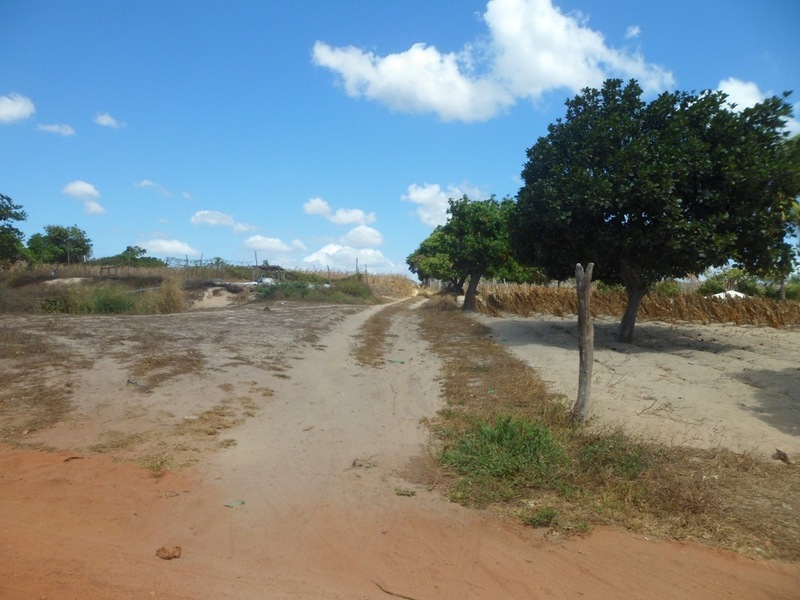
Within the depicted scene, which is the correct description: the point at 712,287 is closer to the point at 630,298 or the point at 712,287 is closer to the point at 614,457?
the point at 630,298

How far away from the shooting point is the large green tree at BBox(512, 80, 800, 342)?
39.9 feet

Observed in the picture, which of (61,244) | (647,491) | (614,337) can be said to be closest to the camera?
(647,491)

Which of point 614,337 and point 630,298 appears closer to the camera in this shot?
point 630,298

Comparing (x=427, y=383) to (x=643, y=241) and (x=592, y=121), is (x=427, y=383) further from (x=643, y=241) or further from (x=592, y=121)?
(x=592, y=121)

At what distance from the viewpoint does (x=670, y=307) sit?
19.0m

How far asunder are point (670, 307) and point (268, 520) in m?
17.5

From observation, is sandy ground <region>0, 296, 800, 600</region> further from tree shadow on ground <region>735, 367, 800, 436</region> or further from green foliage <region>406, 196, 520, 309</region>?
green foliage <region>406, 196, 520, 309</region>

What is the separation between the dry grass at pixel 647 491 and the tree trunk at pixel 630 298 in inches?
327

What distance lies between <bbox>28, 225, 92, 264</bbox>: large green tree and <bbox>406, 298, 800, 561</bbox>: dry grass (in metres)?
45.5

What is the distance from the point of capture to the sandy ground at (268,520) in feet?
12.8

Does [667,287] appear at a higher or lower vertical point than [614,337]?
higher

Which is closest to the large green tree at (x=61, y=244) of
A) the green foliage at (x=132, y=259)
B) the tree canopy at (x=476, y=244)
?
the green foliage at (x=132, y=259)

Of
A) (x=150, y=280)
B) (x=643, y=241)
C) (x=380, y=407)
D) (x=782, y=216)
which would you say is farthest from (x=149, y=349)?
(x=150, y=280)

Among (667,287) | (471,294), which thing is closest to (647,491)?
(667,287)
